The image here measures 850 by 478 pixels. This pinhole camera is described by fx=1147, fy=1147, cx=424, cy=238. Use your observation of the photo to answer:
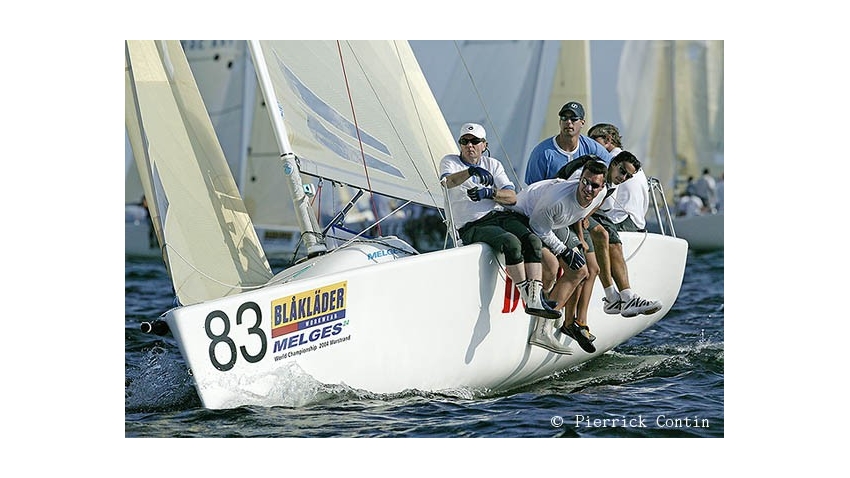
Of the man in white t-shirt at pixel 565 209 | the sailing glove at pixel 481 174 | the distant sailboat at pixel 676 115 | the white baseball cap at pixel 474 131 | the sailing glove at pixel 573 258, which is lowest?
the sailing glove at pixel 573 258

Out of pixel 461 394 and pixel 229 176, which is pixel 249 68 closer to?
pixel 229 176

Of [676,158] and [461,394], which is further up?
[676,158]

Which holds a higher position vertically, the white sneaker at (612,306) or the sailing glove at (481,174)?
the sailing glove at (481,174)

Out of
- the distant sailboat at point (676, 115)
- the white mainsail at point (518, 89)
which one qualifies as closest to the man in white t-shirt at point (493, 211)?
the white mainsail at point (518, 89)

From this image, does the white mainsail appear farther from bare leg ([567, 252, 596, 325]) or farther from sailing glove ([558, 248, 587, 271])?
sailing glove ([558, 248, 587, 271])

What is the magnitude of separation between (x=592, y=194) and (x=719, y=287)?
6253 millimetres

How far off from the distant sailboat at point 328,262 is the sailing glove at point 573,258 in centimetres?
35

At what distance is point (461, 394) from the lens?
20.5 feet

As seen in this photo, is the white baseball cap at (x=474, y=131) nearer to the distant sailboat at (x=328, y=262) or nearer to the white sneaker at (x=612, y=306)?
the distant sailboat at (x=328, y=262)

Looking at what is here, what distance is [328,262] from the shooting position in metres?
6.10

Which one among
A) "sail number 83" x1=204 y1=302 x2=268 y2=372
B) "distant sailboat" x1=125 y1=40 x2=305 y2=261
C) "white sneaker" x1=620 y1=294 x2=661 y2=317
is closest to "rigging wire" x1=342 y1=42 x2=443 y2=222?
"white sneaker" x1=620 y1=294 x2=661 y2=317

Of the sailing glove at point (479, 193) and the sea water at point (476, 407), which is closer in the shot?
the sea water at point (476, 407)

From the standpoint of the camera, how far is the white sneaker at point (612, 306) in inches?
280
